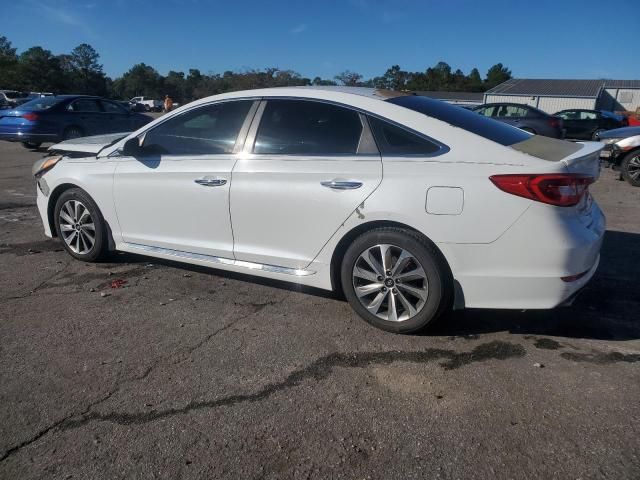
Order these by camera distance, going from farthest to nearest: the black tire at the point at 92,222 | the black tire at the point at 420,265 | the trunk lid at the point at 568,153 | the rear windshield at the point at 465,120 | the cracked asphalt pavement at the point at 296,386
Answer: the black tire at the point at 92,222 < the rear windshield at the point at 465,120 < the black tire at the point at 420,265 < the trunk lid at the point at 568,153 < the cracked asphalt pavement at the point at 296,386

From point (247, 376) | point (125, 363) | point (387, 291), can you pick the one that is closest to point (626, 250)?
point (387, 291)

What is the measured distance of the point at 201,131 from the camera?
423 cm

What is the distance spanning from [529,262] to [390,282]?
0.89 metres

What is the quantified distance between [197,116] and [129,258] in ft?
5.88

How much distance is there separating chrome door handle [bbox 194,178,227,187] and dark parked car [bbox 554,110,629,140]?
883 inches

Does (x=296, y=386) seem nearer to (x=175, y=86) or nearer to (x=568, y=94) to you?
(x=568, y=94)

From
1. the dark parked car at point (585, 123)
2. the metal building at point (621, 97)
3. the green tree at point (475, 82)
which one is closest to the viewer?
the dark parked car at point (585, 123)

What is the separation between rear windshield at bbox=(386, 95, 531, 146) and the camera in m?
3.43

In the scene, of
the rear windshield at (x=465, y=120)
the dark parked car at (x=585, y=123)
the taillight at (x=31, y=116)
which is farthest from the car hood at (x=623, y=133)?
the taillight at (x=31, y=116)

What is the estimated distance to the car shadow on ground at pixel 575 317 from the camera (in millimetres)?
3539

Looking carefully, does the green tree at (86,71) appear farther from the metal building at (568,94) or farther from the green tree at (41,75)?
the metal building at (568,94)

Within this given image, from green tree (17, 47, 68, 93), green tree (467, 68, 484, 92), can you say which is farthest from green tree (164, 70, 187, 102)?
green tree (467, 68, 484, 92)

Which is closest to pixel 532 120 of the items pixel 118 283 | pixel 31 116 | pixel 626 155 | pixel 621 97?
pixel 626 155

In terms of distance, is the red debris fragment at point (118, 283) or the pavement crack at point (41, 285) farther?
the red debris fragment at point (118, 283)
